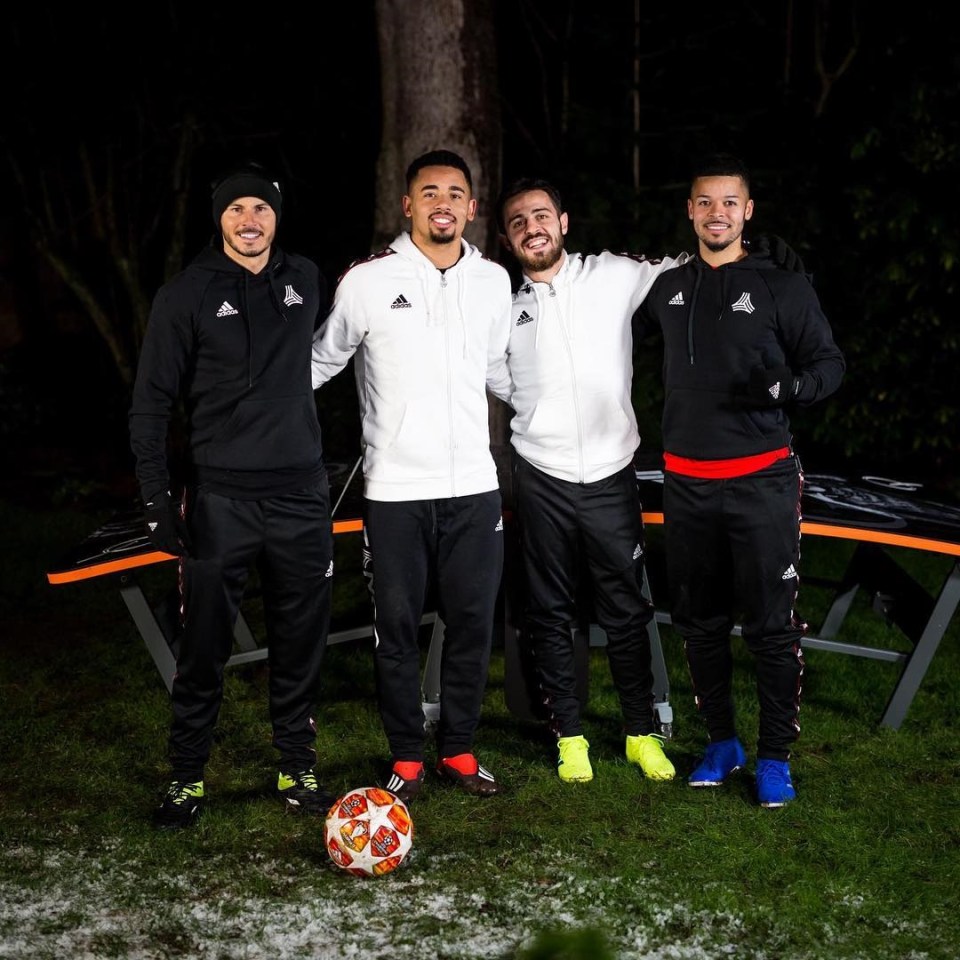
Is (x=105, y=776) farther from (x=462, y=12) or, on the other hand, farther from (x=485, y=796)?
(x=462, y=12)

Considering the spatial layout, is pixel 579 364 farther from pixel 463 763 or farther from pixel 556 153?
pixel 556 153

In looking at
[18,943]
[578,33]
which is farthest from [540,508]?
[578,33]

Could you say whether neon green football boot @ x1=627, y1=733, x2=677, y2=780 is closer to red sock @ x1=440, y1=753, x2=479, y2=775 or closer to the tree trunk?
red sock @ x1=440, y1=753, x2=479, y2=775

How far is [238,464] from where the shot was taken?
3.44m

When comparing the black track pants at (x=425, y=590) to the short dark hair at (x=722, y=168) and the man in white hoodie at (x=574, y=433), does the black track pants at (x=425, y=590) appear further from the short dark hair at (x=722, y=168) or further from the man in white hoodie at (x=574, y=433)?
the short dark hair at (x=722, y=168)

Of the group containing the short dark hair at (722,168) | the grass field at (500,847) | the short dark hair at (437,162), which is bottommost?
the grass field at (500,847)

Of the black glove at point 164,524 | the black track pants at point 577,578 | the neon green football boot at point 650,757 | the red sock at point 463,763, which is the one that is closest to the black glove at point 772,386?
the black track pants at point 577,578

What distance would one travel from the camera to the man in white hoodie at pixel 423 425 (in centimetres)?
360

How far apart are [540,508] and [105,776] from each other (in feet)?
5.33

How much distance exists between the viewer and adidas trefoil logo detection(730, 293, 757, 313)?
358 centimetres

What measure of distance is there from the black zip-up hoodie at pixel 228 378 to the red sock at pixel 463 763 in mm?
986

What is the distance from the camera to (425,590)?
3744 millimetres

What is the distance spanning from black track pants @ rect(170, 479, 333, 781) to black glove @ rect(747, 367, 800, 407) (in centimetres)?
123

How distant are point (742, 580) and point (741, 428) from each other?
0.44 meters
